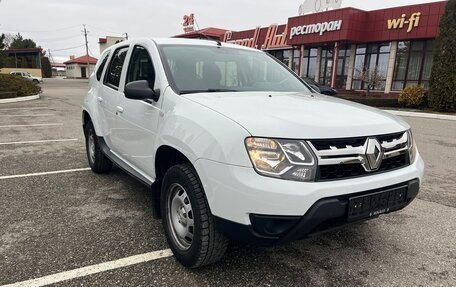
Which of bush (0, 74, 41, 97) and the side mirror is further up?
the side mirror

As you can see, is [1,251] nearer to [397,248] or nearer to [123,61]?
[123,61]

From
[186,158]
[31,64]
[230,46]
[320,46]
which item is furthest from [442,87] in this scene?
[31,64]

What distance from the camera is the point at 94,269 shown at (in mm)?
2732

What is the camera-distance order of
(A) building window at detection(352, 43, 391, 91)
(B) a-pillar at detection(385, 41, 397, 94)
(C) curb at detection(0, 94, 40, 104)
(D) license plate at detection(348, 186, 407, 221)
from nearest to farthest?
1. (D) license plate at detection(348, 186, 407, 221)
2. (C) curb at detection(0, 94, 40, 104)
3. (B) a-pillar at detection(385, 41, 397, 94)
4. (A) building window at detection(352, 43, 391, 91)

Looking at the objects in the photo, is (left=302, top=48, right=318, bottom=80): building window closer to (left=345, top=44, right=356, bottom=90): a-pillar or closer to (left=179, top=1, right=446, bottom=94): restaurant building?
(left=179, top=1, right=446, bottom=94): restaurant building

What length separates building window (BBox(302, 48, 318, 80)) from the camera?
27.2m

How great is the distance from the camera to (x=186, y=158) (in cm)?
262

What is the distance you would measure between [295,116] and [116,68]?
2.73 metres

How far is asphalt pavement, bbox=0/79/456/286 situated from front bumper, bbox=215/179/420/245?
22.1 inches

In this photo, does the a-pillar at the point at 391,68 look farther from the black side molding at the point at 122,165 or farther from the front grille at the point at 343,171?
the front grille at the point at 343,171

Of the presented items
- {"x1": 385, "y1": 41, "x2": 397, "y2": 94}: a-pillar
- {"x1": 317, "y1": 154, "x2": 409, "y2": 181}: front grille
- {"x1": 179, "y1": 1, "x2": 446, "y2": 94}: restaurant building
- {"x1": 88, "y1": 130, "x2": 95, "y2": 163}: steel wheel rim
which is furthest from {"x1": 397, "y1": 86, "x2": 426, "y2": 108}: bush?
{"x1": 317, "y1": 154, "x2": 409, "y2": 181}: front grille

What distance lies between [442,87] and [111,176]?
16354 mm

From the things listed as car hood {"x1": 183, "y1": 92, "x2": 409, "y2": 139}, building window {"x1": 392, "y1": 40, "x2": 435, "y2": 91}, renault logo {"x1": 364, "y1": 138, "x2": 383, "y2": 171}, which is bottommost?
renault logo {"x1": 364, "y1": 138, "x2": 383, "y2": 171}

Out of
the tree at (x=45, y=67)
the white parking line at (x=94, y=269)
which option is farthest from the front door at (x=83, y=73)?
the white parking line at (x=94, y=269)
